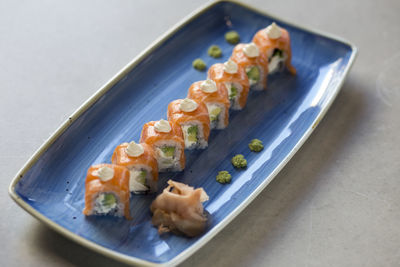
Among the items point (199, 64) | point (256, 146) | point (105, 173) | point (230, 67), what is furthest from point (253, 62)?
point (105, 173)

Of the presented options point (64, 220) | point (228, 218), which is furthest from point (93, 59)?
point (228, 218)

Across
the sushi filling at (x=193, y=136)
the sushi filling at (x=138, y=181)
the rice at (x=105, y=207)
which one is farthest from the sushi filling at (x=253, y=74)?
the rice at (x=105, y=207)

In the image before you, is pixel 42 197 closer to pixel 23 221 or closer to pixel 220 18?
pixel 23 221

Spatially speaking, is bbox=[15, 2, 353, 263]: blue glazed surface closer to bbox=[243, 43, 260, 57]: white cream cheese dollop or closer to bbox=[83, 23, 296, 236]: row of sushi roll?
bbox=[83, 23, 296, 236]: row of sushi roll

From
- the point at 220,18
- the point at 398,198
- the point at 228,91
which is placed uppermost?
the point at 220,18

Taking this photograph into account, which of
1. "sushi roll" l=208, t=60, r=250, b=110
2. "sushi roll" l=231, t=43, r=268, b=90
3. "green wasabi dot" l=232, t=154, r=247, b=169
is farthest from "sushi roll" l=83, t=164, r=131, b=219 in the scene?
"sushi roll" l=231, t=43, r=268, b=90

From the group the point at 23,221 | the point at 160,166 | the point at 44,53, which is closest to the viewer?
the point at 23,221

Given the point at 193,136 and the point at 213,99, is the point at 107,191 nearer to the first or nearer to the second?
the point at 193,136
